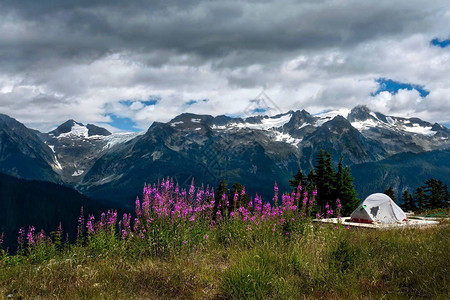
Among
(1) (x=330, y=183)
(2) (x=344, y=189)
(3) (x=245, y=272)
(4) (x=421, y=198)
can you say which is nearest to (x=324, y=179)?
(1) (x=330, y=183)

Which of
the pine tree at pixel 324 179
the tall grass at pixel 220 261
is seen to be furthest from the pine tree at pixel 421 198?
the tall grass at pixel 220 261

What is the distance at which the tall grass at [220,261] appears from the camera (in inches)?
273

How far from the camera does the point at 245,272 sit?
22.6 feet

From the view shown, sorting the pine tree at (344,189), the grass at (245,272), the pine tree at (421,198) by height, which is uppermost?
the grass at (245,272)

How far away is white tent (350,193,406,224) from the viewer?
2578cm

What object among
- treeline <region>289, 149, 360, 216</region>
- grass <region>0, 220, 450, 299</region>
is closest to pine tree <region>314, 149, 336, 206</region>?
treeline <region>289, 149, 360, 216</region>

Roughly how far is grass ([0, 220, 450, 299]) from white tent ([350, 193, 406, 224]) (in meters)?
16.9

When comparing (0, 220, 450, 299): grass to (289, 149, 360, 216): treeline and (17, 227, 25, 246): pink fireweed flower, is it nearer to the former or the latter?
(17, 227, 25, 246): pink fireweed flower

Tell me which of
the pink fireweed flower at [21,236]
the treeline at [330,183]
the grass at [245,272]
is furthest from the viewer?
the treeline at [330,183]

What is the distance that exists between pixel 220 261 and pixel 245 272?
273 cm

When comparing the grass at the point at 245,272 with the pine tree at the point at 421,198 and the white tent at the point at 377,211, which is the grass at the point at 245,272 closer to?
the white tent at the point at 377,211

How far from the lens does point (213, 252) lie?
10.1 meters

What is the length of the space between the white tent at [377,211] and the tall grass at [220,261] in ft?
53.3

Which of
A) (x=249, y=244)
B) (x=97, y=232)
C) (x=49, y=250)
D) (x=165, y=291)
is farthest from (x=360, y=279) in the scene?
(x=49, y=250)
